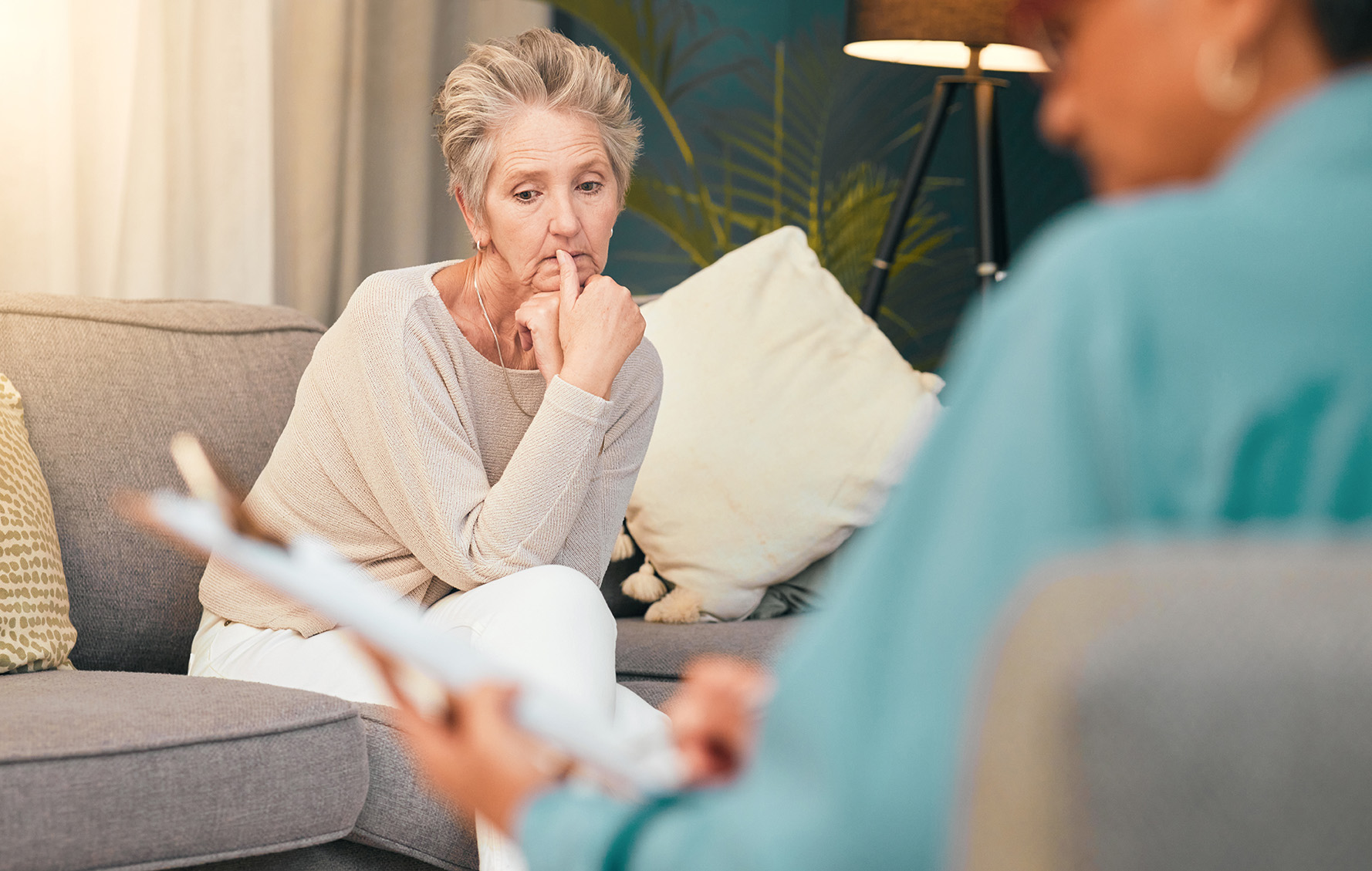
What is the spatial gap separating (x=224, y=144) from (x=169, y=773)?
1.62 meters

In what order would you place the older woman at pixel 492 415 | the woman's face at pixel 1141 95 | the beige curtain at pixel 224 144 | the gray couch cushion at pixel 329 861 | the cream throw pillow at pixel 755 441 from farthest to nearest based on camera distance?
the beige curtain at pixel 224 144, the cream throw pillow at pixel 755 441, the older woman at pixel 492 415, the gray couch cushion at pixel 329 861, the woman's face at pixel 1141 95

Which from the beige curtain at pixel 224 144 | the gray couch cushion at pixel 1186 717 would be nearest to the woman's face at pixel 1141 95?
the gray couch cushion at pixel 1186 717

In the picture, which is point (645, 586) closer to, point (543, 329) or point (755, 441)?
point (755, 441)

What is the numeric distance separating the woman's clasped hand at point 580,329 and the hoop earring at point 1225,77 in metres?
1.21

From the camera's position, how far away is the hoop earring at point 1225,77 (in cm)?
44

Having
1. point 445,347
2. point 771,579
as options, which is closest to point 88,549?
point 445,347

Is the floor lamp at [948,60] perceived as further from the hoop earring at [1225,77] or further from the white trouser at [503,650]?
the hoop earring at [1225,77]

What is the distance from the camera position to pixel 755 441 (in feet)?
6.91

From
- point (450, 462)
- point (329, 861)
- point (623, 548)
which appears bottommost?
point (329, 861)

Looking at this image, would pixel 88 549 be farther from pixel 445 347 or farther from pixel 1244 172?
pixel 1244 172

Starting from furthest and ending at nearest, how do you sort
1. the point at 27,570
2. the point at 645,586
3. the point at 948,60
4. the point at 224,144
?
the point at 948,60
the point at 224,144
the point at 645,586
the point at 27,570

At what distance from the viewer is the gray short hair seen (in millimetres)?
1708

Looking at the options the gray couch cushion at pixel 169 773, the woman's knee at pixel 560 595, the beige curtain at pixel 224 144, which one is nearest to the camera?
the gray couch cushion at pixel 169 773

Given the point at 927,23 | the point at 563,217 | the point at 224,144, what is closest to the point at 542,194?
the point at 563,217
